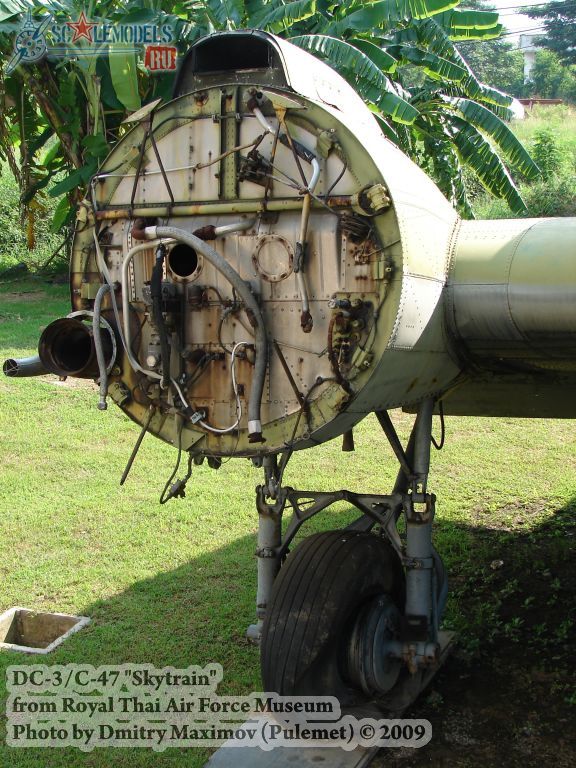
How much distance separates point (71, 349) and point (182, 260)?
0.83 m

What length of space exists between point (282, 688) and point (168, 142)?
10.2 feet

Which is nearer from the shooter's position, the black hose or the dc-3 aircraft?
the dc-3 aircraft

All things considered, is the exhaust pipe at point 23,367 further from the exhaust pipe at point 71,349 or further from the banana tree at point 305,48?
the banana tree at point 305,48

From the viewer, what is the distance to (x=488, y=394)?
640 cm

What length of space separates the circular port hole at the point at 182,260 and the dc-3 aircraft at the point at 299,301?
1 centimetres

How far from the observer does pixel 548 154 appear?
2670 cm

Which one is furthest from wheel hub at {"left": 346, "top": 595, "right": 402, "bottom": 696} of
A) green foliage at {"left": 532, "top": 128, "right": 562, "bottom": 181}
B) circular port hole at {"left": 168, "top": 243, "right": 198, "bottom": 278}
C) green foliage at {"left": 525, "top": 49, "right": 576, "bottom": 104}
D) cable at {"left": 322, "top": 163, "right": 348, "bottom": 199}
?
green foliage at {"left": 525, "top": 49, "right": 576, "bottom": 104}

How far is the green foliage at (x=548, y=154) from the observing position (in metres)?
26.3

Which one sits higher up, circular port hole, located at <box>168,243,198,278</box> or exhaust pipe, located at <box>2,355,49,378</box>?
circular port hole, located at <box>168,243,198,278</box>

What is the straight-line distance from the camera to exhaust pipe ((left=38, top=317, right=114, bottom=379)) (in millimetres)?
4844

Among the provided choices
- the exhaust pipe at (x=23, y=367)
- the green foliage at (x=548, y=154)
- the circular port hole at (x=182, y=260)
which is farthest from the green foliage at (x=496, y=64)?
the exhaust pipe at (x=23, y=367)

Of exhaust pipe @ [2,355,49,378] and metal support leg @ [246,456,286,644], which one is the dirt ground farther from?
exhaust pipe @ [2,355,49,378]

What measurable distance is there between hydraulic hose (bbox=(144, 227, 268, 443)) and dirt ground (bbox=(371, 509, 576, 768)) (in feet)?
7.15

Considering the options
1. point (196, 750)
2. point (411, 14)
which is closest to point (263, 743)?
point (196, 750)
